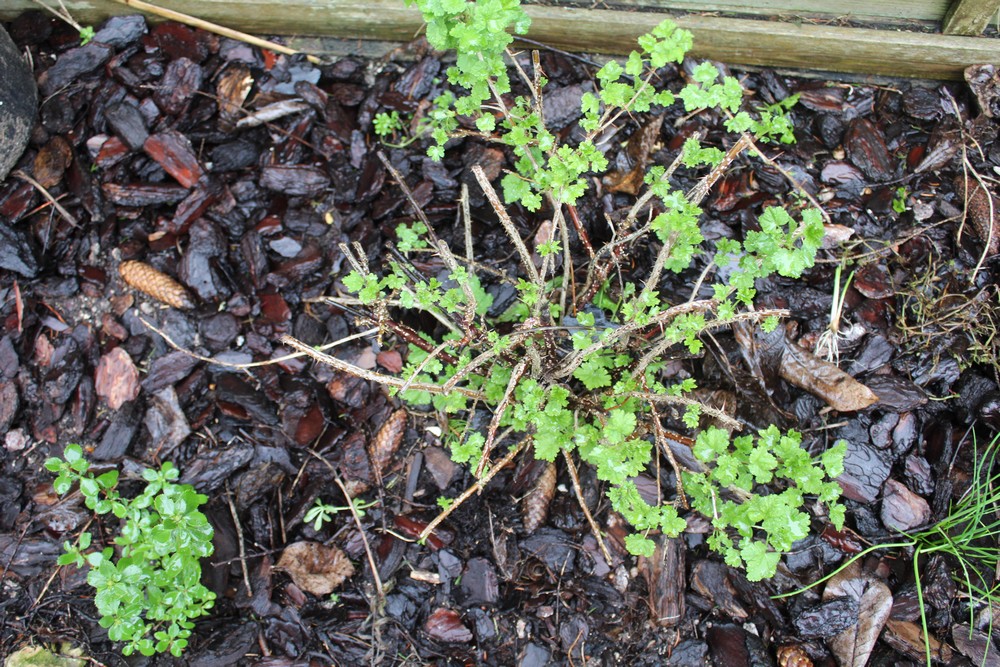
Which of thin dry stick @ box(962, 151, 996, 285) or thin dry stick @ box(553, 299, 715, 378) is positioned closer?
thin dry stick @ box(553, 299, 715, 378)

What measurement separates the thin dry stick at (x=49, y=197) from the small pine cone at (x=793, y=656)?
3007mm

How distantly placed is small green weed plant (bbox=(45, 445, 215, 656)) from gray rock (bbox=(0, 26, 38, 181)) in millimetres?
1290

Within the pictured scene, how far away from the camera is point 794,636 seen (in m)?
2.36

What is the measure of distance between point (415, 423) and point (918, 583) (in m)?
1.76

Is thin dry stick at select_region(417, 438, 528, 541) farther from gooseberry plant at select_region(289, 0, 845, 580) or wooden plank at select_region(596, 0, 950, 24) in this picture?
wooden plank at select_region(596, 0, 950, 24)

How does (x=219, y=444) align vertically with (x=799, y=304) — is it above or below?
below

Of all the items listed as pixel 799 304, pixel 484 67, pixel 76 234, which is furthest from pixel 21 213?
pixel 799 304

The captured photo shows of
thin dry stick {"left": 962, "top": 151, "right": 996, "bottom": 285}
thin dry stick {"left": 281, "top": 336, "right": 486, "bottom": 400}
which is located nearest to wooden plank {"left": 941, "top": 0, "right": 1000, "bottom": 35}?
thin dry stick {"left": 962, "top": 151, "right": 996, "bottom": 285}

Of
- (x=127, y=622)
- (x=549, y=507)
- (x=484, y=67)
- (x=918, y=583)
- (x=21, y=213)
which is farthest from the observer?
(x=21, y=213)

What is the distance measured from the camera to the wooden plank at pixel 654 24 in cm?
266

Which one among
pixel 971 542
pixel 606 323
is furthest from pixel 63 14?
pixel 971 542

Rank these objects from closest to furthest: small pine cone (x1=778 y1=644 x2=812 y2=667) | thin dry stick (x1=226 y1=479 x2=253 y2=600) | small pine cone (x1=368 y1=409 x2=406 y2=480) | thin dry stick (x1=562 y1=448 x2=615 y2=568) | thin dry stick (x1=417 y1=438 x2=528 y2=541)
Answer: thin dry stick (x1=417 y1=438 x2=528 y2=541), thin dry stick (x1=562 y1=448 x2=615 y2=568), small pine cone (x1=778 y1=644 x2=812 y2=667), thin dry stick (x1=226 y1=479 x2=253 y2=600), small pine cone (x1=368 y1=409 x2=406 y2=480)

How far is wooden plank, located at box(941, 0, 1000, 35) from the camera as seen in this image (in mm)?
2592

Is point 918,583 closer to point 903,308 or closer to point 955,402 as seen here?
point 955,402
